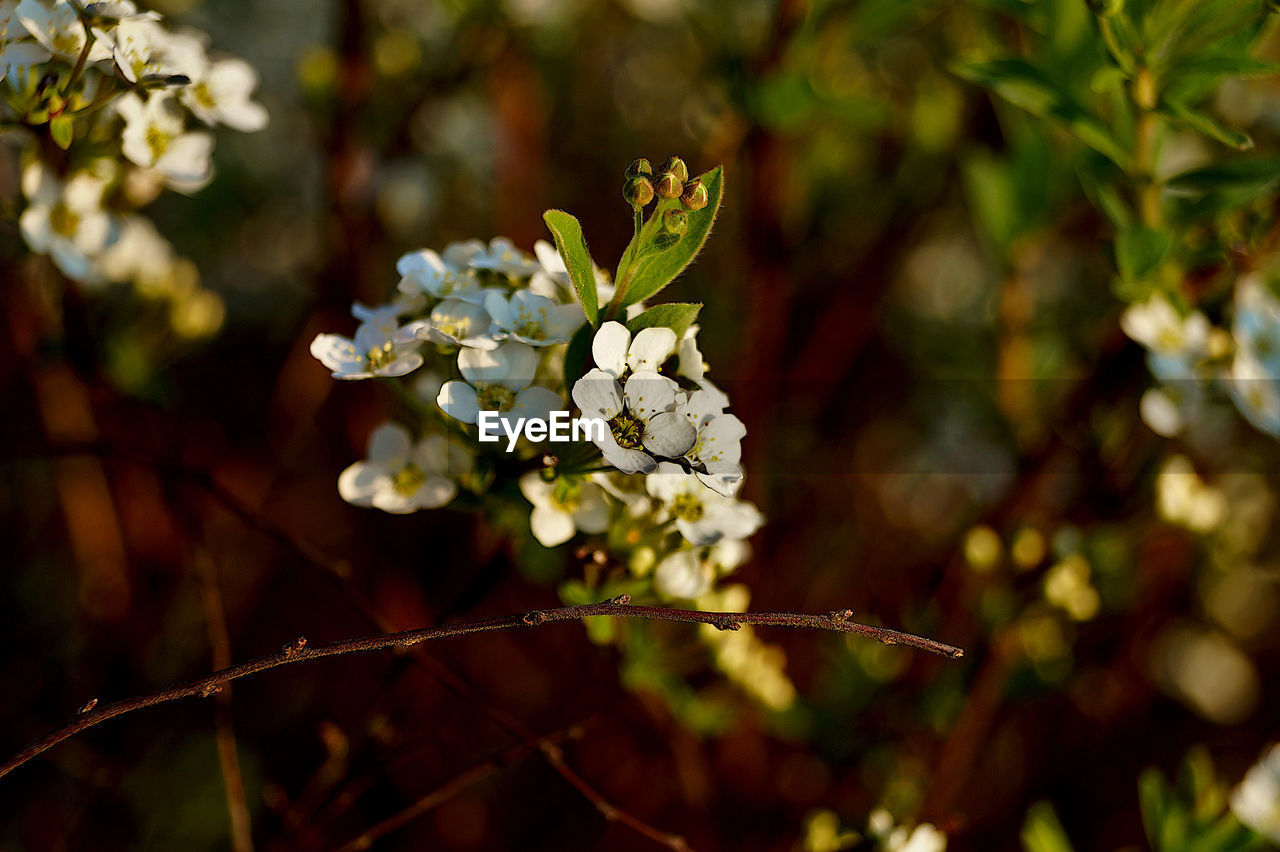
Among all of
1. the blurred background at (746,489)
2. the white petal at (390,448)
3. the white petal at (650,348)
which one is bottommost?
the blurred background at (746,489)

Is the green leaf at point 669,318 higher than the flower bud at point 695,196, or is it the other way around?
the flower bud at point 695,196

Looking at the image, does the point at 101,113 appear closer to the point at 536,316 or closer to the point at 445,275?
the point at 445,275

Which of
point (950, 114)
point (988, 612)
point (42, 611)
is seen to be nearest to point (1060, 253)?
point (950, 114)

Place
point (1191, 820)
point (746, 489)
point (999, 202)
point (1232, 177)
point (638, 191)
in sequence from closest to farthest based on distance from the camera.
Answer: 1. point (638, 191)
2. point (1232, 177)
3. point (1191, 820)
4. point (999, 202)
5. point (746, 489)

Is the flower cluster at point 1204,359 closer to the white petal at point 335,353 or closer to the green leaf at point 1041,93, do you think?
the green leaf at point 1041,93

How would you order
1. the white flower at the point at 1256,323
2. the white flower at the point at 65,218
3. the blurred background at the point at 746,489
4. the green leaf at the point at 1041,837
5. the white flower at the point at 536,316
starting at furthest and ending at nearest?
the blurred background at the point at 746,489 < the white flower at the point at 1256,323 < the green leaf at the point at 1041,837 < the white flower at the point at 65,218 < the white flower at the point at 536,316

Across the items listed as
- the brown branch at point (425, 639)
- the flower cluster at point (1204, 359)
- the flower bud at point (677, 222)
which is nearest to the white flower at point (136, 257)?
the brown branch at point (425, 639)

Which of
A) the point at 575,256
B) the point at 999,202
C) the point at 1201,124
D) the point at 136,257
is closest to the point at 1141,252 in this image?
the point at 1201,124

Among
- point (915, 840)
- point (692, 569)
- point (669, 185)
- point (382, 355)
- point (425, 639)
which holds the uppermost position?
point (669, 185)
